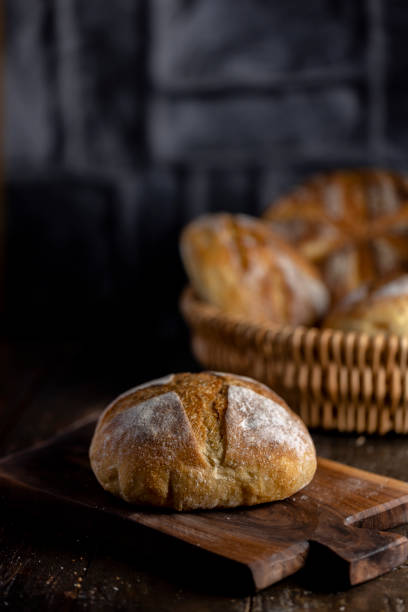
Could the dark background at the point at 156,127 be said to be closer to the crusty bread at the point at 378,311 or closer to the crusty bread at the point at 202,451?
the crusty bread at the point at 378,311

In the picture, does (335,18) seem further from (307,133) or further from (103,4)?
(103,4)

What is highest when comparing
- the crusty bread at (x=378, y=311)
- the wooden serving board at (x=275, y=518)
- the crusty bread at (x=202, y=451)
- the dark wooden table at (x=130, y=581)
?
the crusty bread at (x=378, y=311)

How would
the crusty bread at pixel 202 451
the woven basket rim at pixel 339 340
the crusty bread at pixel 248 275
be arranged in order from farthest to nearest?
the crusty bread at pixel 248 275 < the woven basket rim at pixel 339 340 < the crusty bread at pixel 202 451

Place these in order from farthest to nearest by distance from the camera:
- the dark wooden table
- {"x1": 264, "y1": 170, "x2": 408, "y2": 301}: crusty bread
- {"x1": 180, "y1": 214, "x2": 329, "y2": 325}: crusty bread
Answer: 1. {"x1": 264, "y1": 170, "x2": 408, "y2": 301}: crusty bread
2. {"x1": 180, "y1": 214, "x2": 329, "y2": 325}: crusty bread
3. the dark wooden table

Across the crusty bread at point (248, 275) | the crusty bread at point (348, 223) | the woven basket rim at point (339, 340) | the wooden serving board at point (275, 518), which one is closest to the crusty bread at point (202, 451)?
the wooden serving board at point (275, 518)

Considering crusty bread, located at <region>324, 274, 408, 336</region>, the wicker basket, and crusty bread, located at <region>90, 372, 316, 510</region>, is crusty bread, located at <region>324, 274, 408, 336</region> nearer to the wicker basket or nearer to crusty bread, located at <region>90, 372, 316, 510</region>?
the wicker basket

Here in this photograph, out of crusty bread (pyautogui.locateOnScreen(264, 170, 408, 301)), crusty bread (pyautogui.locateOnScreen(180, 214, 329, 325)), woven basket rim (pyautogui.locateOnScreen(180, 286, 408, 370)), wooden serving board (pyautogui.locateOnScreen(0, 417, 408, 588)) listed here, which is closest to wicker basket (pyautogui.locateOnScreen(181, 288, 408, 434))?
woven basket rim (pyautogui.locateOnScreen(180, 286, 408, 370))
